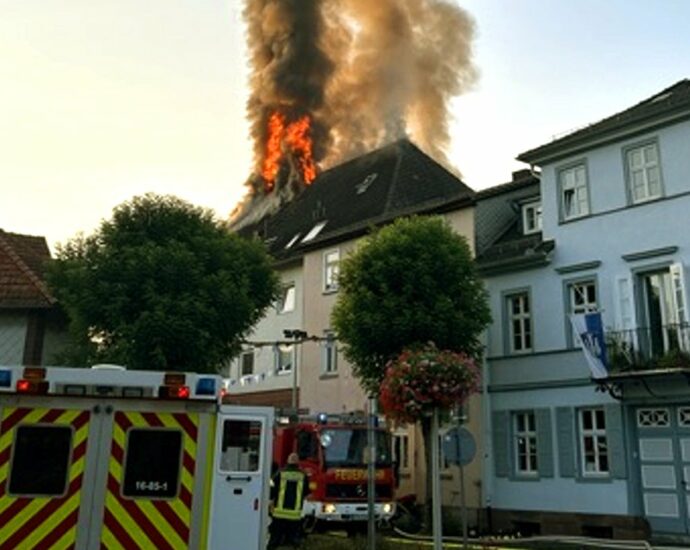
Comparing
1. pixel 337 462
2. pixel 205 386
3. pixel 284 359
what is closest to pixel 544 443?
pixel 337 462

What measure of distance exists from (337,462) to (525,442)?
6563mm

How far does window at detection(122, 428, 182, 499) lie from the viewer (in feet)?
24.7

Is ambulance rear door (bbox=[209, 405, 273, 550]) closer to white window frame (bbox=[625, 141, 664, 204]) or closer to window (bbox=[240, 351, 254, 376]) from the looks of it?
white window frame (bbox=[625, 141, 664, 204])

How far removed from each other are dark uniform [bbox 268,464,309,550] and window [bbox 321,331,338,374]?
1519 cm

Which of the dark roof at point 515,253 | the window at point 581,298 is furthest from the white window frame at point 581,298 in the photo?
the dark roof at point 515,253

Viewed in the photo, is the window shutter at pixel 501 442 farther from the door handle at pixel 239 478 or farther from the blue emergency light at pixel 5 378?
the blue emergency light at pixel 5 378

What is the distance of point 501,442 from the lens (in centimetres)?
2298

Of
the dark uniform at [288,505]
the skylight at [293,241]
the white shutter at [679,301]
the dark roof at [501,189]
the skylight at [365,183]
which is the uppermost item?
the skylight at [365,183]

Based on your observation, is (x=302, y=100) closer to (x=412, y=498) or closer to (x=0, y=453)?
(x=412, y=498)

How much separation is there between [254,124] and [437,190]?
112ft

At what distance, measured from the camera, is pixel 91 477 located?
7.43 m

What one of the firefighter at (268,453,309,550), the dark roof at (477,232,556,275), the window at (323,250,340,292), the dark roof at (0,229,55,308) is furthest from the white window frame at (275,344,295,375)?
the firefighter at (268,453,309,550)

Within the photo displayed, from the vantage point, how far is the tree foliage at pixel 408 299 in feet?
71.5

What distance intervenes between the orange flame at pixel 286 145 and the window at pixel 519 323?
33.4 metres
